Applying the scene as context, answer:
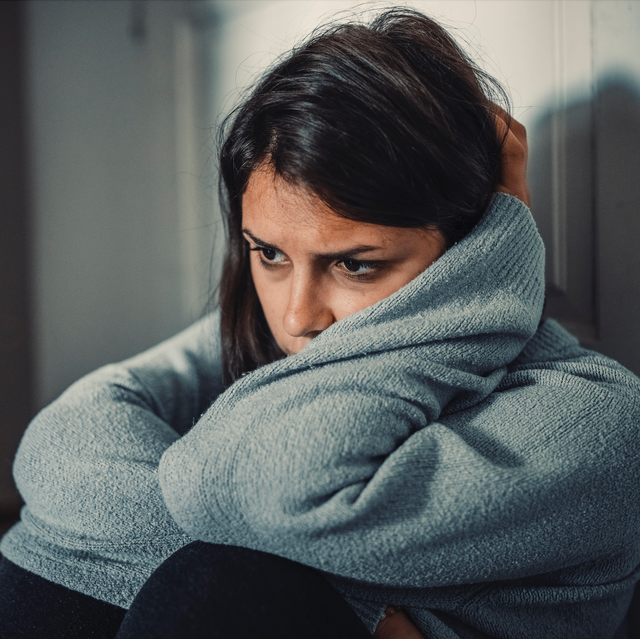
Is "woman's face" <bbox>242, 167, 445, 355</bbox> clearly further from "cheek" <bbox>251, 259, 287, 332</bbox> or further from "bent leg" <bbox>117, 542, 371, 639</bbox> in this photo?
"bent leg" <bbox>117, 542, 371, 639</bbox>

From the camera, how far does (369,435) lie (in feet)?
1.49

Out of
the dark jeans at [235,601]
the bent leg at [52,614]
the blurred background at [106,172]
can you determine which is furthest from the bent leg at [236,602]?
the blurred background at [106,172]

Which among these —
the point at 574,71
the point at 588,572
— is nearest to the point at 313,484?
the point at 588,572

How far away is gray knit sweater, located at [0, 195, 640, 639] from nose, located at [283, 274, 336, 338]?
3 centimetres

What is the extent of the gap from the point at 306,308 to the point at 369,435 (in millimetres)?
186

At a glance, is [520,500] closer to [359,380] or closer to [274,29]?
[359,380]

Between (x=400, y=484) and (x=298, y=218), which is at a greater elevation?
(x=298, y=218)

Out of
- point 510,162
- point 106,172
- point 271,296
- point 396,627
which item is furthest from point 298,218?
point 106,172

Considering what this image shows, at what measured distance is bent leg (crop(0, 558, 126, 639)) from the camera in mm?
574

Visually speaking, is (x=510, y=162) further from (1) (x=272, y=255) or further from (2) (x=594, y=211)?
(1) (x=272, y=255)

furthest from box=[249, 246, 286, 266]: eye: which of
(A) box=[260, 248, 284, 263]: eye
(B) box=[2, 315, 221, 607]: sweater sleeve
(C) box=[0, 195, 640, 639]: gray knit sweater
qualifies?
(B) box=[2, 315, 221, 607]: sweater sleeve

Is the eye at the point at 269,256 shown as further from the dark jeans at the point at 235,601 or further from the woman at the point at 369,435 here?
the dark jeans at the point at 235,601

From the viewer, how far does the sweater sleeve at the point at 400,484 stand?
1.43 feet

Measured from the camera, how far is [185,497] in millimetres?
458
